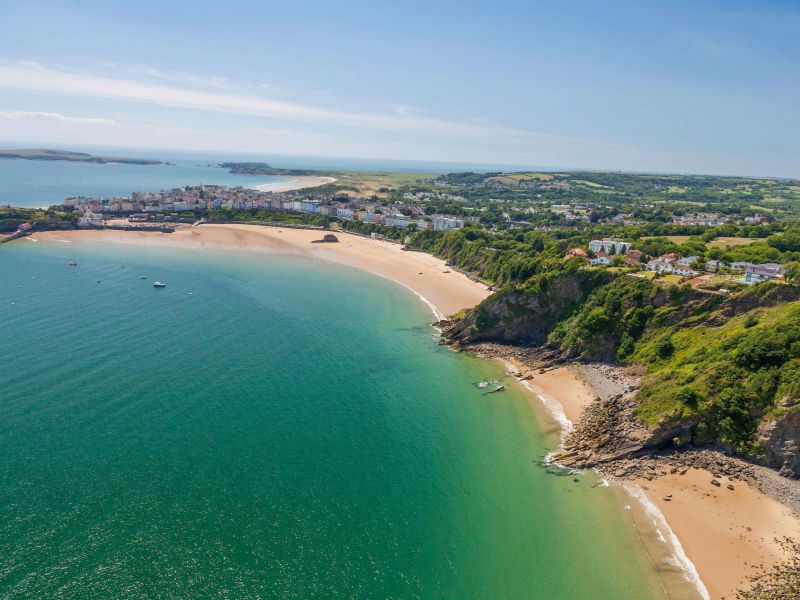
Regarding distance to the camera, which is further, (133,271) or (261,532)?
(133,271)

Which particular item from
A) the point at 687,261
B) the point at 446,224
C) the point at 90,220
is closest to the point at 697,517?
the point at 687,261

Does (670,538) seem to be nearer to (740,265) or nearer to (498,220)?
(740,265)

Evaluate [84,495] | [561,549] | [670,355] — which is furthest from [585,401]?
[84,495]

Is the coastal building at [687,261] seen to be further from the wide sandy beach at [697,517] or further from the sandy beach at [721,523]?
the sandy beach at [721,523]

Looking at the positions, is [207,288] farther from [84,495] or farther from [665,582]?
[665,582]

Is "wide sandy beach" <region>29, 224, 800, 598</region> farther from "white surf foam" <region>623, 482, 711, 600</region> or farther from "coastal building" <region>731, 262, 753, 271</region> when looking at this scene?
"coastal building" <region>731, 262, 753, 271</region>
